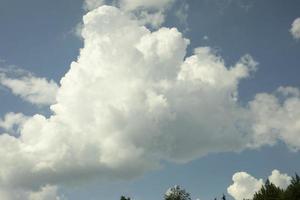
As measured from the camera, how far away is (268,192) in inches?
4424

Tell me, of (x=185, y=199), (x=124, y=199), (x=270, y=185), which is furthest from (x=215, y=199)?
(x=270, y=185)

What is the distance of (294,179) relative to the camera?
11125 centimetres

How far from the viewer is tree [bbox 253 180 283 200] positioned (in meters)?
111

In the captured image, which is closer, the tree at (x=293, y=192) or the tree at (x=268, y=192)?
the tree at (x=293, y=192)

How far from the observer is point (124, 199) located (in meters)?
138

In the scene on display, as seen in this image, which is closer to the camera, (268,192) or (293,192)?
(293,192)

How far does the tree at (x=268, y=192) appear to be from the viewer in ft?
364

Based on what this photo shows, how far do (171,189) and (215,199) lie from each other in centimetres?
2908

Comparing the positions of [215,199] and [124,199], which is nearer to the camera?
[124,199]

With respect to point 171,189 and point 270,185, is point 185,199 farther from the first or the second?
point 270,185

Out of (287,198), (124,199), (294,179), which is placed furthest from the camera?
(124,199)

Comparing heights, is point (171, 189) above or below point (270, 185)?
above

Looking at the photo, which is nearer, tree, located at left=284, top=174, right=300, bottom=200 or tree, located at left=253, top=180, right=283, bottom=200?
tree, located at left=284, top=174, right=300, bottom=200

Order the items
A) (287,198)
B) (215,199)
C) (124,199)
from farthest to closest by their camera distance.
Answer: (215,199) < (124,199) < (287,198)
